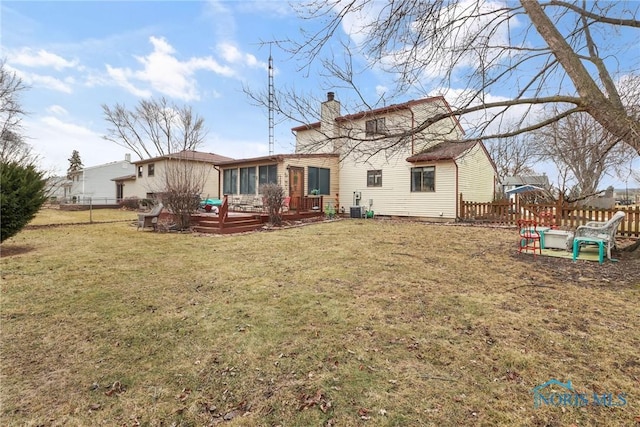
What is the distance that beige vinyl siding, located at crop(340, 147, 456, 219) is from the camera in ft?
48.9

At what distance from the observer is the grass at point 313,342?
2.19 m

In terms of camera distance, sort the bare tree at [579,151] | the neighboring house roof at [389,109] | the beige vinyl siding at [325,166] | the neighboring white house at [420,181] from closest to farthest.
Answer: the neighboring house roof at [389,109] < the bare tree at [579,151] < the neighboring white house at [420,181] < the beige vinyl siding at [325,166]

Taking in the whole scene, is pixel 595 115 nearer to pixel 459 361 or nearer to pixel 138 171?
pixel 459 361

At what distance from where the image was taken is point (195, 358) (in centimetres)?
286

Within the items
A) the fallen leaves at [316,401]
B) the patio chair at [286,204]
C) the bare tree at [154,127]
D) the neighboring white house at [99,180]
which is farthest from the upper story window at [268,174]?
the neighboring white house at [99,180]

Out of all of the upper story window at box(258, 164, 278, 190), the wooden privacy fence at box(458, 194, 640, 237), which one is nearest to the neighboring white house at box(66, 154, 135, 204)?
the upper story window at box(258, 164, 278, 190)

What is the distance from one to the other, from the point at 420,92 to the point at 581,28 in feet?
12.1

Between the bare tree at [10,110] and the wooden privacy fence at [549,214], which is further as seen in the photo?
the bare tree at [10,110]

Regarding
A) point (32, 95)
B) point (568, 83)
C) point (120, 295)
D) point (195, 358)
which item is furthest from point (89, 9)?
point (32, 95)

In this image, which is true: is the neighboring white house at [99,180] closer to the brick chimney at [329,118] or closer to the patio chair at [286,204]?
the patio chair at [286,204]

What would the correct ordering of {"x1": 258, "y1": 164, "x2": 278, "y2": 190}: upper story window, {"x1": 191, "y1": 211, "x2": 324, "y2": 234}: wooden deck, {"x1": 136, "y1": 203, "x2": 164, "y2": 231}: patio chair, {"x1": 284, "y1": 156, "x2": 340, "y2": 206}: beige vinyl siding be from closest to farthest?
1. {"x1": 191, "y1": 211, "x2": 324, "y2": 234}: wooden deck
2. {"x1": 136, "y1": 203, "x2": 164, "y2": 231}: patio chair
3. {"x1": 284, "y1": 156, "x2": 340, "y2": 206}: beige vinyl siding
4. {"x1": 258, "y1": 164, "x2": 278, "y2": 190}: upper story window

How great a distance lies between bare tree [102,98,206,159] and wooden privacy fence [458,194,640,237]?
24647mm

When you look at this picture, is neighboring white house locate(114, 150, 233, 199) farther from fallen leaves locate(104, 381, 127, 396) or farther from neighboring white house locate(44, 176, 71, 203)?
fallen leaves locate(104, 381, 127, 396)

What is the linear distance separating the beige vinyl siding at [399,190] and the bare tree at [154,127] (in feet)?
58.9
